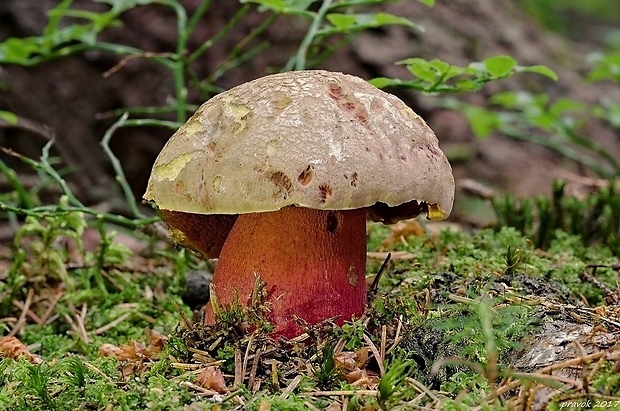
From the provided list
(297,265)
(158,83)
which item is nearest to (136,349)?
(297,265)

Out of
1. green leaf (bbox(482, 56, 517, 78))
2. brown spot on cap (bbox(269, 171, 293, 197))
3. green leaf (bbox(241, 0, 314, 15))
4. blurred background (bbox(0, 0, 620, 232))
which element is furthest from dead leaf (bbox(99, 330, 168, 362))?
blurred background (bbox(0, 0, 620, 232))

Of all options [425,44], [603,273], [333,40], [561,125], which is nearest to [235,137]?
[603,273]

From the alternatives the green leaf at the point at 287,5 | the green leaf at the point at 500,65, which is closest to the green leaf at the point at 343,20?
the green leaf at the point at 287,5

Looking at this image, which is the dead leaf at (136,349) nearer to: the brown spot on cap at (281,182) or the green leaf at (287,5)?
the brown spot on cap at (281,182)

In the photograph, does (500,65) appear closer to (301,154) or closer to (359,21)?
(359,21)

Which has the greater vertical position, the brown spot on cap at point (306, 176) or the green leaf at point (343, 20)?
the green leaf at point (343, 20)

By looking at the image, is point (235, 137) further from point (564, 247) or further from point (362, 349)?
point (564, 247)

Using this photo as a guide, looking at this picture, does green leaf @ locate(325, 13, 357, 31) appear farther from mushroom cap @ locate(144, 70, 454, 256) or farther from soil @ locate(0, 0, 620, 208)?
soil @ locate(0, 0, 620, 208)
